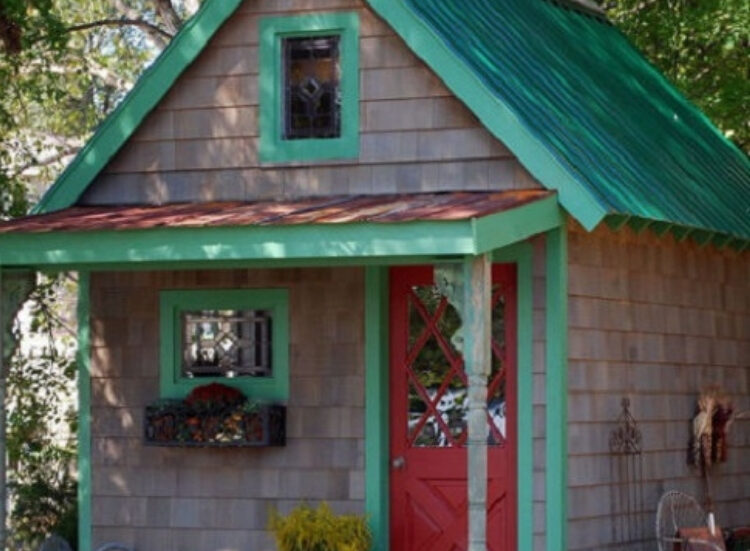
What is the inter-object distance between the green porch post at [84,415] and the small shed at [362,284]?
2 centimetres

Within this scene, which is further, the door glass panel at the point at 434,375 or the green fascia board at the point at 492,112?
the door glass panel at the point at 434,375

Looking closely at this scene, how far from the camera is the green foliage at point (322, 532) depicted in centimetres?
1387

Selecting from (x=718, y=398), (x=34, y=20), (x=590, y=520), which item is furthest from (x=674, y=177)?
(x=34, y=20)

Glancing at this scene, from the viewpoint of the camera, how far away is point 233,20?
1481 centimetres

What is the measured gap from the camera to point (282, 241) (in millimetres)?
13094

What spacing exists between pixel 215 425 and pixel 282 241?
2.08 metres

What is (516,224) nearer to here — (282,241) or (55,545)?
(282,241)

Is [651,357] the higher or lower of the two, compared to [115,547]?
higher

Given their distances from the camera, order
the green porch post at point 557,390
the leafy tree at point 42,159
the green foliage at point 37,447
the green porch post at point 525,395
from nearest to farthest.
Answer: the green porch post at point 557,390
the green porch post at point 525,395
the leafy tree at point 42,159
the green foliage at point 37,447

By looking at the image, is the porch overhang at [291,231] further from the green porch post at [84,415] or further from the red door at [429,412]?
the green porch post at [84,415]

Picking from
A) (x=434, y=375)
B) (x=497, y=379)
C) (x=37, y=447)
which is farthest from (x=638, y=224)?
(x=37, y=447)

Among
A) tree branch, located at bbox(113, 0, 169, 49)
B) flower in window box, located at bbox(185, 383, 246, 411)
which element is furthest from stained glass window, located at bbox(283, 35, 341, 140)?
tree branch, located at bbox(113, 0, 169, 49)

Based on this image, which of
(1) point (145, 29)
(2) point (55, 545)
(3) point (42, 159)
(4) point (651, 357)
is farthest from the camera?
(3) point (42, 159)

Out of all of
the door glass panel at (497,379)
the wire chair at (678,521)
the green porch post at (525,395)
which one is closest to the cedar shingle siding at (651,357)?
the wire chair at (678,521)
